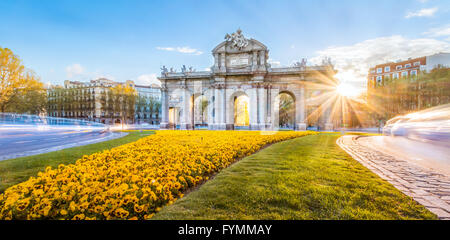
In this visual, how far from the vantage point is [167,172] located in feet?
15.6

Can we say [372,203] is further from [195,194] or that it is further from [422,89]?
[422,89]

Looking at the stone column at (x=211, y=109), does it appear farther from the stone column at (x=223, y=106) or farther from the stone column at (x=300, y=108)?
the stone column at (x=300, y=108)

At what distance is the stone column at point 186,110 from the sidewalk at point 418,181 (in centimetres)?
3169

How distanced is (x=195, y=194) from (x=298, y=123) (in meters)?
30.6

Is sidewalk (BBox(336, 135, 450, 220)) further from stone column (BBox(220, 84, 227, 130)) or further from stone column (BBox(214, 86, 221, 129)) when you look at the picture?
stone column (BBox(214, 86, 221, 129))

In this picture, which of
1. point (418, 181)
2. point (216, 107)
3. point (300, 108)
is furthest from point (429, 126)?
point (216, 107)

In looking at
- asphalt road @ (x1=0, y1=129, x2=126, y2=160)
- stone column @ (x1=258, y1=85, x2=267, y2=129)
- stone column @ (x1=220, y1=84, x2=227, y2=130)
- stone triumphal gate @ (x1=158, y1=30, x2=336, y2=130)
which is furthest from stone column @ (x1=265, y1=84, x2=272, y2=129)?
asphalt road @ (x1=0, y1=129, x2=126, y2=160)

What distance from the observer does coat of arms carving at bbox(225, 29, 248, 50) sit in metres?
32.2

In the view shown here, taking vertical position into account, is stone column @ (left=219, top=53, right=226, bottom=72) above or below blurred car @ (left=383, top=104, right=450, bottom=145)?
above

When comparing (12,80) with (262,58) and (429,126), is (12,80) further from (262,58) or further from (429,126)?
(262,58)

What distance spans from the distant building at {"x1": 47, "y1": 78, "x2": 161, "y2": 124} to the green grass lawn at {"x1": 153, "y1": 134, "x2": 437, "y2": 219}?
84.5ft

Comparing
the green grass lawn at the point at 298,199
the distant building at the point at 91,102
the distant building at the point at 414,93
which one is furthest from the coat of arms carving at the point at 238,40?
the green grass lawn at the point at 298,199

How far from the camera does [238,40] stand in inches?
1275

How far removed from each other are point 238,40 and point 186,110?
52.3 ft
